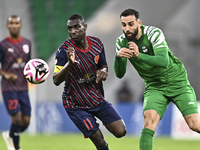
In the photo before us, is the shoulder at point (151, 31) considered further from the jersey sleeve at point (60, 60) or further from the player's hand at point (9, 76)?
the player's hand at point (9, 76)

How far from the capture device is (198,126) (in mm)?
5828

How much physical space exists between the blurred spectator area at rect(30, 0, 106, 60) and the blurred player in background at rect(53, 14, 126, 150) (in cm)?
Answer: 1026

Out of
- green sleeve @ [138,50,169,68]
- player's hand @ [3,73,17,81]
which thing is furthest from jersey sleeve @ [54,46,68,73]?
player's hand @ [3,73,17,81]

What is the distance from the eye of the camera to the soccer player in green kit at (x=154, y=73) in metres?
5.59

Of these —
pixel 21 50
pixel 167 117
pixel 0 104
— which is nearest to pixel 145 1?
pixel 167 117

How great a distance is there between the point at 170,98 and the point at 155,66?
56 centimetres

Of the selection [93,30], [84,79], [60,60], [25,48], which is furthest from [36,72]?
[93,30]

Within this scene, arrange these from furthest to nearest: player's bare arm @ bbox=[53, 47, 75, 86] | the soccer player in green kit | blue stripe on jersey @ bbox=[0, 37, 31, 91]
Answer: blue stripe on jersey @ bbox=[0, 37, 31, 91] → the soccer player in green kit → player's bare arm @ bbox=[53, 47, 75, 86]

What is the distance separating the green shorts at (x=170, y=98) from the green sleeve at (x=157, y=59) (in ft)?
1.97

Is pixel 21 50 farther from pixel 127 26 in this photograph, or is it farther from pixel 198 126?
pixel 198 126

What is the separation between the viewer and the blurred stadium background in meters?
14.2

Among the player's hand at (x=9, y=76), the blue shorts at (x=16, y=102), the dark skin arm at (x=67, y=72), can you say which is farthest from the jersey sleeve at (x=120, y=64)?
the blue shorts at (x=16, y=102)

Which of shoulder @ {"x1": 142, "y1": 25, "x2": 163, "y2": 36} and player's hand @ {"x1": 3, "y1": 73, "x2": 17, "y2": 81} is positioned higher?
shoulder @ {"x1": 142, "y1": 25, "x2": 163, "y2": 36}

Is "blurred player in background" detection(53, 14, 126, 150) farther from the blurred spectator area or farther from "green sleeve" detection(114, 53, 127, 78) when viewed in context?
the blurred spectator area
